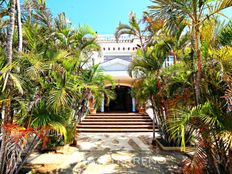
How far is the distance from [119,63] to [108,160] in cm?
1180

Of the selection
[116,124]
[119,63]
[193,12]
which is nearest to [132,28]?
[193,12]

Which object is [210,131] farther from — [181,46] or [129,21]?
[129,21]

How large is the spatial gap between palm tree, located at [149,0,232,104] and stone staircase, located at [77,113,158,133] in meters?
8.72

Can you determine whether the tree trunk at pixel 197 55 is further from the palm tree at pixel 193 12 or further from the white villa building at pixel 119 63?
the white villa building at pixel 119 63

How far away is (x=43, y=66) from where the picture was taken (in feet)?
15.5

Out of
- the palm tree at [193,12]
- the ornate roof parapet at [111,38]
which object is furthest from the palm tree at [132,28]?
the ornate roof parapet at [111,38]

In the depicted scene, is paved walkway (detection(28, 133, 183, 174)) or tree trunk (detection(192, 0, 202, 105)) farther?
paved walkway (detection(28, 133, 183, 174))

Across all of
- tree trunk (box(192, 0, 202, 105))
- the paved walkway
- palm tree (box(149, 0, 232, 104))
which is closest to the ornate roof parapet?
the paved walkway

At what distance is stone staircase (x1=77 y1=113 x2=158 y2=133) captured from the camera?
13016mm

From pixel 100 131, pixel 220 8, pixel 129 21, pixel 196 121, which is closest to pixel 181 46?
pixel 129 21

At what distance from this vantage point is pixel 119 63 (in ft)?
58.9

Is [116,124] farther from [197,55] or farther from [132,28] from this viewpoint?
[197,55]

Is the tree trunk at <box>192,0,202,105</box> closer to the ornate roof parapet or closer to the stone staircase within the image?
the stone staircase

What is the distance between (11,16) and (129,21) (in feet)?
22.2
